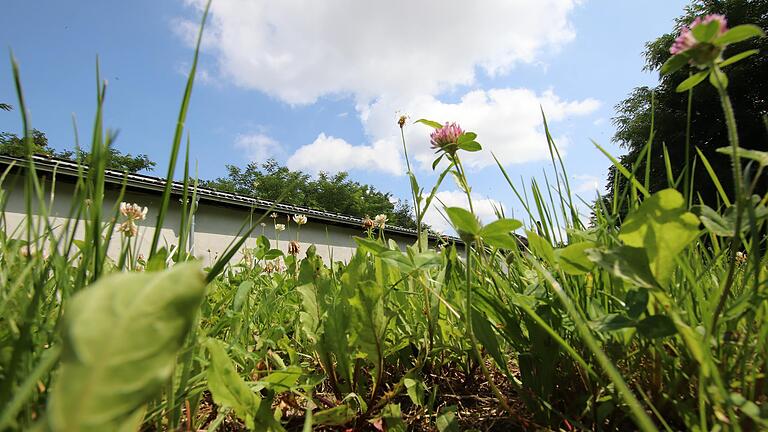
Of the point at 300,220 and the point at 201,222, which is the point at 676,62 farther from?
the point at 201,222

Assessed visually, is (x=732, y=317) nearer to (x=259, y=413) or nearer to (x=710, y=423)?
(x=710, y=423)

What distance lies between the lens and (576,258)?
41 cm

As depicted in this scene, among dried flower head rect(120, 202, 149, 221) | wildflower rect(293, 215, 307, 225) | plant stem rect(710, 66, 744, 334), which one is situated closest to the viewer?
plant stem rect(710, 66, 744, 334)

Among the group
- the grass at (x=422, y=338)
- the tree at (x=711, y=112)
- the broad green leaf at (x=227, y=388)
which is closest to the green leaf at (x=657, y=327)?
the grass at (x=422, y=338)

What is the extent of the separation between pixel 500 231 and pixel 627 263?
154 millimetres

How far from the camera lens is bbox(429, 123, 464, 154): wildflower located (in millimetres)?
702

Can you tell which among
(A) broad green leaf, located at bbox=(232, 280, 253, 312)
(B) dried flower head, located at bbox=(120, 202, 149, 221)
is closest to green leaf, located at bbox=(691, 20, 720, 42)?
(A) broad green leaf, located at bbox=(232, 280, 253, 312)

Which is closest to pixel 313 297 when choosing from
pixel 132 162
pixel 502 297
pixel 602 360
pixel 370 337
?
pixel 370 337

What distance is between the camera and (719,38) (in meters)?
0.35

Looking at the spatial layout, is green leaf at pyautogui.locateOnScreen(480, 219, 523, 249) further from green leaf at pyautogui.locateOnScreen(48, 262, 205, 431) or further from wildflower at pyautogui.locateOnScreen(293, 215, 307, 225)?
wildflower at pyautogui.locateOnScreen(293, 215, 307, 225)

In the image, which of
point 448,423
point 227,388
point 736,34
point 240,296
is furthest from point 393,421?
point 736,34

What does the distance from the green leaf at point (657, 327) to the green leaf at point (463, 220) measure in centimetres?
19

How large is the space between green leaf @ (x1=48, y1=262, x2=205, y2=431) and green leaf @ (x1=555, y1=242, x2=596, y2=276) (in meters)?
0.34

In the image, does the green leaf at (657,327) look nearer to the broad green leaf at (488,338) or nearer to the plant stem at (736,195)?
the plant stem at (736,195)
